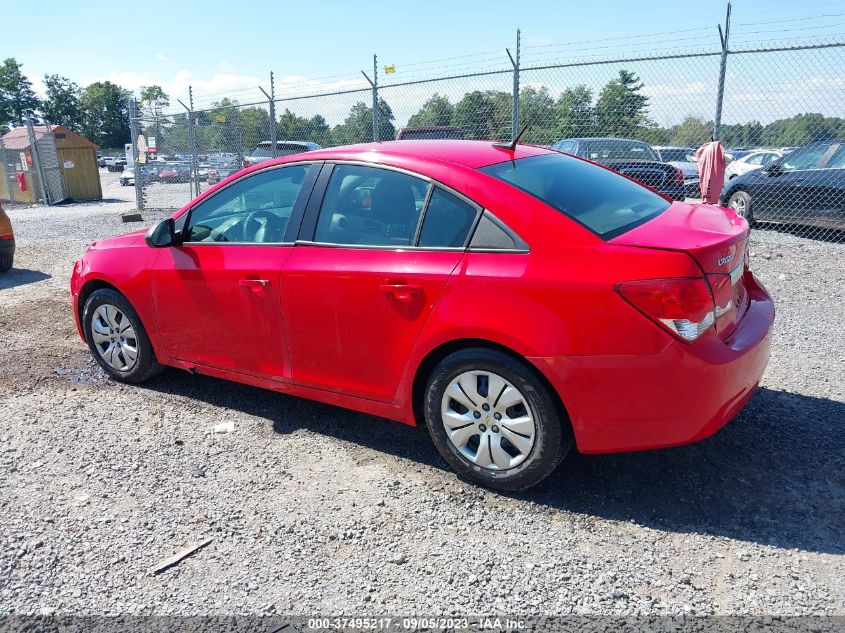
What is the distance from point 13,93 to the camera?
86438mm

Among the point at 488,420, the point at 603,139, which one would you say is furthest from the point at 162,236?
the point at 603,139

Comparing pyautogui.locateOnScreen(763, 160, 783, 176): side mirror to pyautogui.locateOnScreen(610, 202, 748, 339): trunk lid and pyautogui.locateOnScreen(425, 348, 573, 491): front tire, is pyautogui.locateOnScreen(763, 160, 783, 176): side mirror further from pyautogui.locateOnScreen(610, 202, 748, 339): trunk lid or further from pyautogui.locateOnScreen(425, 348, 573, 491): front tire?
pyautogui.locateOnScreen(425, 348, 573, 491): front tire

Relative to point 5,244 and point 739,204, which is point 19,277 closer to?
point 5,244

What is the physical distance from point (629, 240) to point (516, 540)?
4.64ft

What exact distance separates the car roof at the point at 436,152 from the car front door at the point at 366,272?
0.08m

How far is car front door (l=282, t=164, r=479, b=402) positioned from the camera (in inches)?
127

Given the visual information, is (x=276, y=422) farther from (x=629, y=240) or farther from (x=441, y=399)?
(x=629, y=240)

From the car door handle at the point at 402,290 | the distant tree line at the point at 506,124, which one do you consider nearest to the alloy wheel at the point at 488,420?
the car door handle at the point at 402,290

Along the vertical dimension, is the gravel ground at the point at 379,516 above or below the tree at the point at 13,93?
below

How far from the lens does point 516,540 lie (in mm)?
2891

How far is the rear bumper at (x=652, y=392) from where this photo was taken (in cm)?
274

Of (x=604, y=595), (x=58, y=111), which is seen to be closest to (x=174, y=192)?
(x=604, y=595)

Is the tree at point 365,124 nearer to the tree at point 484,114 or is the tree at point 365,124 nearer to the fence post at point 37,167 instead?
the tree at point 484,114

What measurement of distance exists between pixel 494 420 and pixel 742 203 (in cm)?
972
